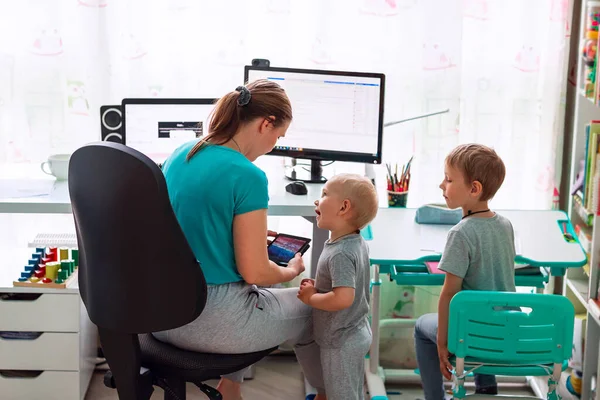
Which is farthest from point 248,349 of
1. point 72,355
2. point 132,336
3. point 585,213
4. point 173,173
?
point 585,213

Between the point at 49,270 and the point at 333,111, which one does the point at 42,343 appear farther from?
the point at 333,111

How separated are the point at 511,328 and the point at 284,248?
2.09ft

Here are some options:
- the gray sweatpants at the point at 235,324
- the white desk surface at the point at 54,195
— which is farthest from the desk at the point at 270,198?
the gray sweatpants at the point at 235,324

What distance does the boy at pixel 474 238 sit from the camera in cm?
218

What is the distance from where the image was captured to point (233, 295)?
6.64ft

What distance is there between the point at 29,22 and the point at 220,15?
2.18 ft

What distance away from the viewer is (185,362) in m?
1.95

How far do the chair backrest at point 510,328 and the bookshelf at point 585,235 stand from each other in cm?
54

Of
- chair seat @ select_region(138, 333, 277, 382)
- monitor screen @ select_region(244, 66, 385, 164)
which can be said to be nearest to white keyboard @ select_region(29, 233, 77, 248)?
monitor screen @ select_region(244, 66, 385, 164)

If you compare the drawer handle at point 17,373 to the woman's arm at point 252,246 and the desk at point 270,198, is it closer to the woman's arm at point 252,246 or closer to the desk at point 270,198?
the desk at point 270,198

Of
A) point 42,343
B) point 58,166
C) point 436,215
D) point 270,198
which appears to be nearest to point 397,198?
point 436,215

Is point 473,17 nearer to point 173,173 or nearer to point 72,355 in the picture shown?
Answer: point 173,173

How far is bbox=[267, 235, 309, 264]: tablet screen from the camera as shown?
2.28m

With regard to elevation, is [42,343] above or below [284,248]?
below
